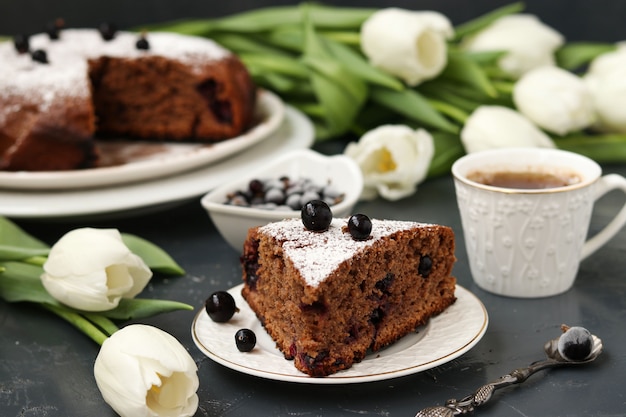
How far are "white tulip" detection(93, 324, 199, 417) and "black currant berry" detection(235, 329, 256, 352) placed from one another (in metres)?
0.17

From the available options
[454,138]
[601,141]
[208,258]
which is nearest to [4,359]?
[208,258]

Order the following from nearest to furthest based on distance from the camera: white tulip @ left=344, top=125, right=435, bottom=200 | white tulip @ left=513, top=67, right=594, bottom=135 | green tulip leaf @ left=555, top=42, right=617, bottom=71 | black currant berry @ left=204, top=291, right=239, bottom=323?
black currant berry @ left=204, top=291, right=239, bottom=323
white tulip @ left=344, top=125, right=435, bottom=200
white tulip @ left=513, top=67, right=594, bottom=135
green tulip leaf @ left=555, top=42, right=617, bottom=71

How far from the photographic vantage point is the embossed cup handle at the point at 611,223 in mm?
2105

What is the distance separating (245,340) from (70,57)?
1677mm

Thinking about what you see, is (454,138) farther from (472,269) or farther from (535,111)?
(472,269)

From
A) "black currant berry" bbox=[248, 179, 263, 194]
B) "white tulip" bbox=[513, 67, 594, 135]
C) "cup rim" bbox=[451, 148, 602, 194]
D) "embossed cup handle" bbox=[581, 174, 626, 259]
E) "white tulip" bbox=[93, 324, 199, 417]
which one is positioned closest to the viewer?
"white tulip" bbox=[93, 324, 199, 417]

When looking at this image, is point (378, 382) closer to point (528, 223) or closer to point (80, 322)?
point (528, 223)

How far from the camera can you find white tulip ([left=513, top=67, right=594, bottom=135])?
2.81 m

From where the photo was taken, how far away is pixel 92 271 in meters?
1.85

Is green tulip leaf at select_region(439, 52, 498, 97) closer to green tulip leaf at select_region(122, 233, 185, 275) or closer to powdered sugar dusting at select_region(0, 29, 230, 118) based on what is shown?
powdered sugar dusting at select_region(0, 29, 230, 118)

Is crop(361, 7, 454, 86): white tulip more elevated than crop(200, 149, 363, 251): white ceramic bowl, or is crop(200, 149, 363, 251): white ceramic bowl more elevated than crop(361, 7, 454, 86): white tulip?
crop(361, 7, 454, 86): white tulip

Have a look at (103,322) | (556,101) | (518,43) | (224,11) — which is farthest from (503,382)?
(224,11)

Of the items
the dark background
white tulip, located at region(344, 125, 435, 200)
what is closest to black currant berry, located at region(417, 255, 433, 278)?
white tulip, located at region(344, 125, 435, 200)

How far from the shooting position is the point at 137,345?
A: 60.4 inches
